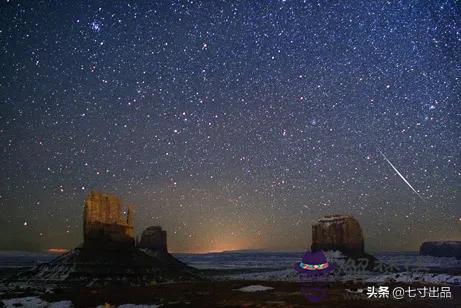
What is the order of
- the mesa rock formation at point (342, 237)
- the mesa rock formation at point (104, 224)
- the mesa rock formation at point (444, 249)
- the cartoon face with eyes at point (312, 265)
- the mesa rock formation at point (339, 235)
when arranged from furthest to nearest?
1. the mesa rock formation at point (444, 249)
2. the mesa rock formation at point (339, 235)
3. the mesa rock formation at point (342, 237)
4. the cartoon face with eyes at point (312, 265)
5. the mesa rock formation at point (104, 224)

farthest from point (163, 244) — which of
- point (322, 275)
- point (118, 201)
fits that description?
point (322, 275)

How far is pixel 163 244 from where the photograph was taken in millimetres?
95625

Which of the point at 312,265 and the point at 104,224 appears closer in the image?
the point at 104,224

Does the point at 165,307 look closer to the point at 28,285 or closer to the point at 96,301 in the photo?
the point at 96,301

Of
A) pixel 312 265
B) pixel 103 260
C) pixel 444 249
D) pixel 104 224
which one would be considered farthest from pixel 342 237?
pixel 444 249

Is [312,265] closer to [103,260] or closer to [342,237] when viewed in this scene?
[342,237]

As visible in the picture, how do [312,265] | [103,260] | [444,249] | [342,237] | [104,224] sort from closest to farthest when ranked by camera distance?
[103,260] < [104,224] < [312,265] < [342,237] < [444,249]

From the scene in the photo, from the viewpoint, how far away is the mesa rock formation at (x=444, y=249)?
5472 inches

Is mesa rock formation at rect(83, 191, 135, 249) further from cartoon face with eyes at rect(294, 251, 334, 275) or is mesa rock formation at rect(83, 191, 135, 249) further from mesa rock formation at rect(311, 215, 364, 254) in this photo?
mesa rock formation at rect(311, 215, 364, 254)

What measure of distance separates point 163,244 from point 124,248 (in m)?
38.3

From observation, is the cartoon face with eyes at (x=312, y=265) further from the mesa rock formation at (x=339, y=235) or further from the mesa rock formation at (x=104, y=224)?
the mesa rock formation at (x=104, y=224)

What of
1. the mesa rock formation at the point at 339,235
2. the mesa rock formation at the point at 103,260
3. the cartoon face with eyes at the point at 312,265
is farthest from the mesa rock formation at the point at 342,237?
the mesa rock formation at the point at 103,260

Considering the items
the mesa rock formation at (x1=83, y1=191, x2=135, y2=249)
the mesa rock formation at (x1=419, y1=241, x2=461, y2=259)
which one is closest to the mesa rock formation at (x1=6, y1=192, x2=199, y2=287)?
the mesa rock formation at (x1=83, y1=191, x2=135, y2=249)

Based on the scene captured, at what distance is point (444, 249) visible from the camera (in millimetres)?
144500
